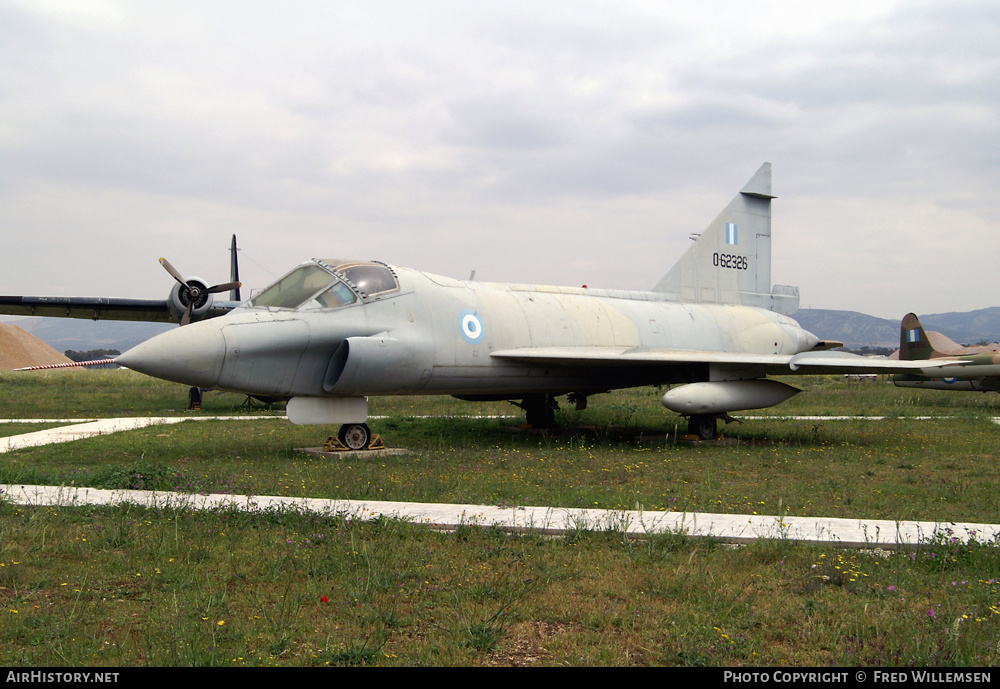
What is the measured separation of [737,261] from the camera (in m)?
18.4

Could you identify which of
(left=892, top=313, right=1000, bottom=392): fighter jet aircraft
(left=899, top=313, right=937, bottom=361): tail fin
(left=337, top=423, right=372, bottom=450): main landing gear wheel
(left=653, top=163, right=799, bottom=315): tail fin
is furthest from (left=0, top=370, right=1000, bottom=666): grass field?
(left=899, top=313, right=937, bottom=361): tail fin

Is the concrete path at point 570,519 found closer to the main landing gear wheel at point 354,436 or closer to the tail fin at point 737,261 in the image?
the main landing gear wheel at point 354,436

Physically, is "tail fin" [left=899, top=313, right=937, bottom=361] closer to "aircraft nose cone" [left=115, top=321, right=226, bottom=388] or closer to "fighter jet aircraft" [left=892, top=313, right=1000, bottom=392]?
"fighter jet aircraft" [left=892, top=313, right=1000, bottom=392]

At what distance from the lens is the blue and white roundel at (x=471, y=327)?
1299 cm

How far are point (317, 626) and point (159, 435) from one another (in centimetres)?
1209

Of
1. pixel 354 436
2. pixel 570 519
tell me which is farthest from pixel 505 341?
pixel 570 519

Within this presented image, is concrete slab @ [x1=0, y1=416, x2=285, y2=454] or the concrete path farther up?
the concrete path

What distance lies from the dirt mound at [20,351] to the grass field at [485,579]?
6719 centimetres

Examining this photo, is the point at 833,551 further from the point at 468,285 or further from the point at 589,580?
the point at 468,285

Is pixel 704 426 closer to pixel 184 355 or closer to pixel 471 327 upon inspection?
pixel 471 327

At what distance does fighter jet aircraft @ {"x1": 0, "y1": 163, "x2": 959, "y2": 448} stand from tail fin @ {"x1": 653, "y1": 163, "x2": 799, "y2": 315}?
34 mm

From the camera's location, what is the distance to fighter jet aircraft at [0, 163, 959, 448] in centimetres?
1123

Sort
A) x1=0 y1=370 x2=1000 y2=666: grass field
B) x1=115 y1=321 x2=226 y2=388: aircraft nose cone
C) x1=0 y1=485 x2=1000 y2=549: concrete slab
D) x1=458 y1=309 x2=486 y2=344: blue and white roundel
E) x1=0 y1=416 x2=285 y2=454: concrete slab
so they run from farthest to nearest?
x1=0 y1=416 x2=285 y2=454: concrete slab → x1=458 y1=309 x2=486 y2=344: blue and white roundel → x1=115 y1=321 x2=226 y2=388: aircraft nose cone → x1=0 y1=485 x2=1000 y2=549: concrete slab → x1=0 y1=370 x2=1000 y2=666: grass field

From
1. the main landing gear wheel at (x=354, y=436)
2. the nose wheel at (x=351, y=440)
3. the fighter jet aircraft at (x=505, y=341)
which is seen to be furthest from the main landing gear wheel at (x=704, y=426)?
the main landing gear wheel at (x=354, y=436)
